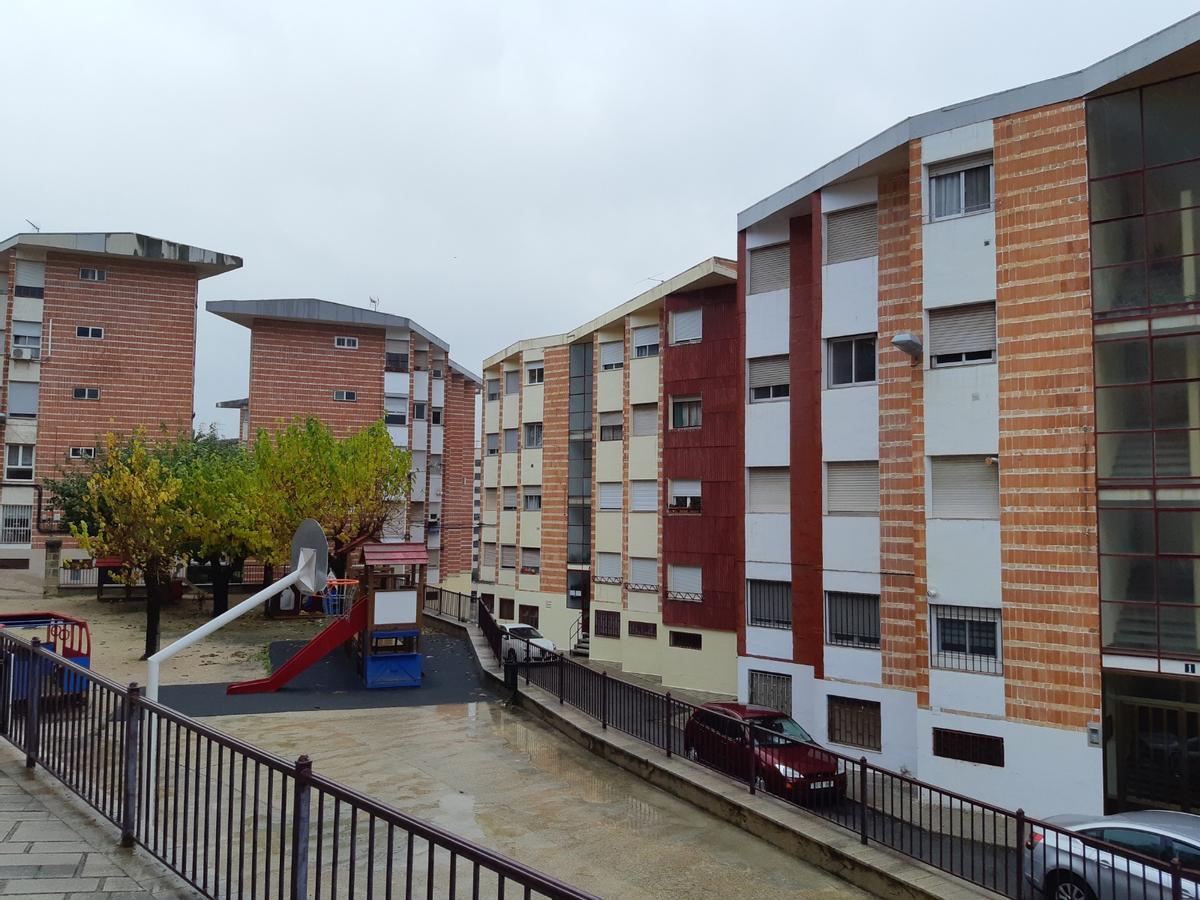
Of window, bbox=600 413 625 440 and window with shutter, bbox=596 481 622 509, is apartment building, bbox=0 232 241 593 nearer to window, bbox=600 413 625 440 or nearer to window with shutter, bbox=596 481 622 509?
window, bbox=600 413 625 440

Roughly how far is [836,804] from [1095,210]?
10.9 meters

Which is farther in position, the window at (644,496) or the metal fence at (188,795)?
the window at (644,496)

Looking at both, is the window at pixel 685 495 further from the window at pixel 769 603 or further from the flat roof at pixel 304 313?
the flat roof at pixel 304 313

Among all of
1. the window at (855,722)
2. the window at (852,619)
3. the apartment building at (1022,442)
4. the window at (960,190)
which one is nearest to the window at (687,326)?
the apartment building at (1022,442)

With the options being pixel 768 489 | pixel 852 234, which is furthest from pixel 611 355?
pixel 852 234

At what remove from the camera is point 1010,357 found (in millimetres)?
14992

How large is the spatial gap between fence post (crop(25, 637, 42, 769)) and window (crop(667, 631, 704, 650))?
71.1 feet

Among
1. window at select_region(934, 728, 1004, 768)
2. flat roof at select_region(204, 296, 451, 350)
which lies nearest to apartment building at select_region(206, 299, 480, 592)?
flat roof at select_region(204, 296, 451, 350)

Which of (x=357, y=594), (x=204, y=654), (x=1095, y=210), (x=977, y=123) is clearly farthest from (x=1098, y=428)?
(x=204, y=654)

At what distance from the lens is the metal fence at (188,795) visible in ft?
14.6

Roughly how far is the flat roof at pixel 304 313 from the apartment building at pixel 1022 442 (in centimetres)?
2808

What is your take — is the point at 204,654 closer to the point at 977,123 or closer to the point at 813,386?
the point at 813,386

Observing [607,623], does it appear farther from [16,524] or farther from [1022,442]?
[16,524]

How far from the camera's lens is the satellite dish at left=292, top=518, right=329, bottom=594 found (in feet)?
29.9
